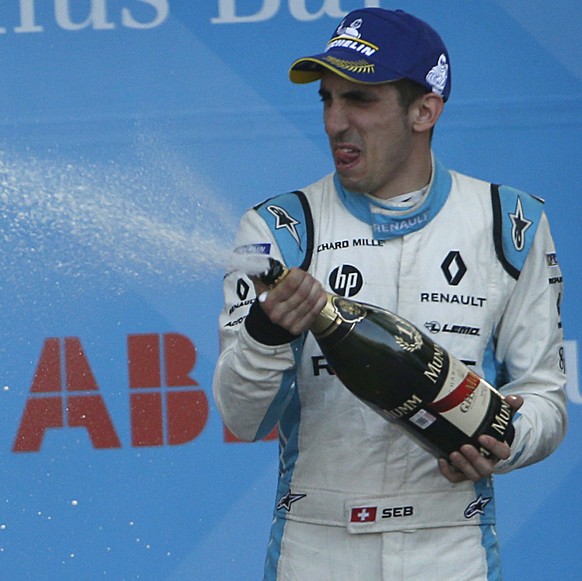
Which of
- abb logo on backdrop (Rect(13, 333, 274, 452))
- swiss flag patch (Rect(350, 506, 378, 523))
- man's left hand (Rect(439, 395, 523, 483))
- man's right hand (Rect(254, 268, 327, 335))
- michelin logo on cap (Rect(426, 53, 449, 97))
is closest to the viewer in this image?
man's right hand (Rect(254, 268, 327, 335))

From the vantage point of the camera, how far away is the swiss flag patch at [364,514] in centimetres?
199

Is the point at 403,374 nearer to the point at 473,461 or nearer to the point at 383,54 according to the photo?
the point at 473,461

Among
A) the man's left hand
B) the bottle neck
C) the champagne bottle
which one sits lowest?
the man's left hand

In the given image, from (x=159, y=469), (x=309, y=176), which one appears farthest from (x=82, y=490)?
(x=309, y=176)

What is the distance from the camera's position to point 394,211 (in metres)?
2.06

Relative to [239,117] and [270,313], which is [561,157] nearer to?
[239,117]

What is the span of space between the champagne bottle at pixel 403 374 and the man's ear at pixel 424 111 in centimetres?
38

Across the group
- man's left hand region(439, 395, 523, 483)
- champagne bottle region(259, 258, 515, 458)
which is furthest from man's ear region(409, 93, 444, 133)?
man's left hand region(439, 395, 523, 483)

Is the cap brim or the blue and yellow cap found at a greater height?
the blue and yellow cap

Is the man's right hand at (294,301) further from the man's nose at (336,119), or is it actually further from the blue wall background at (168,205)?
the blue wall background at (168,205)

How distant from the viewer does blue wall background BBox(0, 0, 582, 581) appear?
10.6 feet

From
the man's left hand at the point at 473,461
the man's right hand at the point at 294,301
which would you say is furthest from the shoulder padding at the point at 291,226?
the man's left hand at the point at 473,461

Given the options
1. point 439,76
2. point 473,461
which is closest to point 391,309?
point 473,461

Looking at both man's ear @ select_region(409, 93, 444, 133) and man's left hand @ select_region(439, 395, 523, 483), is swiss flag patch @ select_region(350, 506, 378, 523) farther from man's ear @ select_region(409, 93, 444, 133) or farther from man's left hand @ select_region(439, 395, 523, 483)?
man's ear @ select_region(409, 93, 444, 133)
